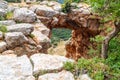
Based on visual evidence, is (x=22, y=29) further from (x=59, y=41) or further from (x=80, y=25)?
(x=59, y=41)

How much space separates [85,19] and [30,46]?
1016cm

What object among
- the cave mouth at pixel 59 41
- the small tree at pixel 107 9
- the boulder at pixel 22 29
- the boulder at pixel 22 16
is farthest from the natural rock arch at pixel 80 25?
the small tree at pixel 107 9

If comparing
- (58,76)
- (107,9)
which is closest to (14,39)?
(107,9)

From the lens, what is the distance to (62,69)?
6938mm

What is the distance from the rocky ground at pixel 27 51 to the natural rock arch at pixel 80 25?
65cm

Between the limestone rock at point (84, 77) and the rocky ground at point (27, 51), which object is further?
the rocky ground at point (27, 51)

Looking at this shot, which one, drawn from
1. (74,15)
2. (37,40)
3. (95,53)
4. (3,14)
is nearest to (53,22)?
(74,15)

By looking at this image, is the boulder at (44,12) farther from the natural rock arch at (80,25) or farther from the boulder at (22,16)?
the boulder at (22,16)

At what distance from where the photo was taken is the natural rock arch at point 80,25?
20.8 m

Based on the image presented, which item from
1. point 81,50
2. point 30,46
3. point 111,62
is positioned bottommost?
point 81,50

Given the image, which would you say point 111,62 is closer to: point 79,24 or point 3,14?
point 3,14

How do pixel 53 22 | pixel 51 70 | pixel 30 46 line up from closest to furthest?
pixel 51 70, pixel 30 46, pixel 53 22

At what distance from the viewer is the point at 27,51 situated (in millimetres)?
11422

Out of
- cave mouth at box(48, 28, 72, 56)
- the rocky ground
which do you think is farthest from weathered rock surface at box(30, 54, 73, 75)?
cave mouth at box(48, 28, 72, 56)
